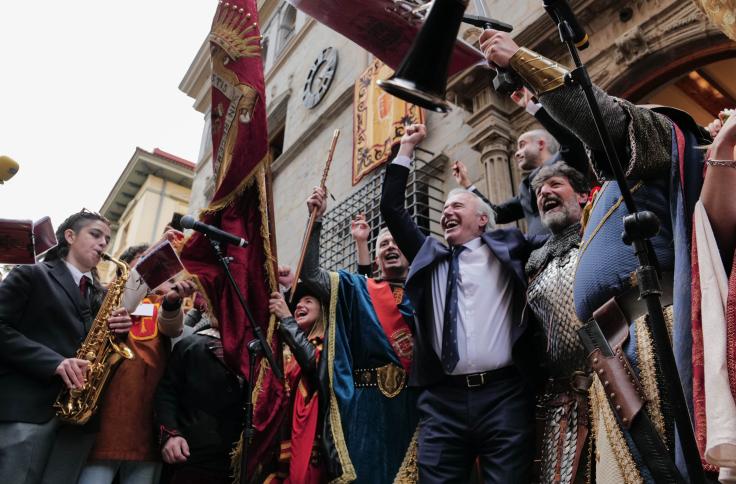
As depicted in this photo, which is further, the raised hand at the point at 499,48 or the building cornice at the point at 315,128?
the building cornice at the point at 315,128

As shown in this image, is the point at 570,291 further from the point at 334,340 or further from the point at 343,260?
the point at 343,260

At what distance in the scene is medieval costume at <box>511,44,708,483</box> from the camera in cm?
154

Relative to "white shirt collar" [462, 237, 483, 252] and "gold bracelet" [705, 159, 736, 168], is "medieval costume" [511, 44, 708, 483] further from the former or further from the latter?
"white shirt collar" [462, 237, 483, 252]

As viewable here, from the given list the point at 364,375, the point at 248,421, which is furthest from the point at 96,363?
the point at 364,375

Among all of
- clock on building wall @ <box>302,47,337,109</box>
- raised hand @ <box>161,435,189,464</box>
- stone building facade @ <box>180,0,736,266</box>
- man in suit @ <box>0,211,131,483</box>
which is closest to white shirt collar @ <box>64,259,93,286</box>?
man in suit @ <box>0,211,131,483</box>

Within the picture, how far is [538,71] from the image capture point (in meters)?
1.78

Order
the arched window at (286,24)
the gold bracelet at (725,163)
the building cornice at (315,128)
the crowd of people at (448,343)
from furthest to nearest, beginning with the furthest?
1. the arched window at (286,24)
2. the building cornice at (315,128)
3. the crowd of people at (448,343)
4. the gold bracelet at (725,163)

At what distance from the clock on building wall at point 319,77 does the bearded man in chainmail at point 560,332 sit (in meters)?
8.03

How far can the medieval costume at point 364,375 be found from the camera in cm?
271

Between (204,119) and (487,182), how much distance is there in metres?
12.6

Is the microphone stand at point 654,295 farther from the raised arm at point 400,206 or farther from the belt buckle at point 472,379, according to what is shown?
the raised arm at point 400,206

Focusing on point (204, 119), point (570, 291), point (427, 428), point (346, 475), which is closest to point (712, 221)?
point (570, 291)

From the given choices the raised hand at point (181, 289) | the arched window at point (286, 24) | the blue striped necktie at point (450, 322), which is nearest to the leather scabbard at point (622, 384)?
the blue striped necktie at point (450, 322)

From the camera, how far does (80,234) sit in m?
3.34
